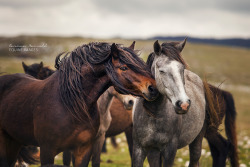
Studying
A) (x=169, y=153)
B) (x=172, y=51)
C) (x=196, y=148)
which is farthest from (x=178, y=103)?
(x=196, y=148)

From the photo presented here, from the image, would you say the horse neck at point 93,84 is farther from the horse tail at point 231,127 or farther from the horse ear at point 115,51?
the horse tail at point 231,127

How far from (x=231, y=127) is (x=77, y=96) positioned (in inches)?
231

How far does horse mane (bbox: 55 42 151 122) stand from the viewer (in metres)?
5.32

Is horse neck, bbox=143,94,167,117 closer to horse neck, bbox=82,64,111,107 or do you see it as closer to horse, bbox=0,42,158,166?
horse, bbox=0,42,158,166

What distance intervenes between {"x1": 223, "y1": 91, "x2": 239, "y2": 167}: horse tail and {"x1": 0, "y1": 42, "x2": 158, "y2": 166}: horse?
5.05 metres

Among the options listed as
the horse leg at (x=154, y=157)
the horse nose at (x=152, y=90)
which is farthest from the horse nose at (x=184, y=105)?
the horse leg at (x=154, y=157)

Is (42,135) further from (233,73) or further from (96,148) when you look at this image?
(233,73)

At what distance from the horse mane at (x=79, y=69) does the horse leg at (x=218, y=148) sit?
14.4 feet

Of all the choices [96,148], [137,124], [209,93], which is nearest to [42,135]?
[137,124]

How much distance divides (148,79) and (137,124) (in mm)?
1332

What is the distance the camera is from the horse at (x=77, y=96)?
530 centimetres

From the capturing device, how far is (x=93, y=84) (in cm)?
560

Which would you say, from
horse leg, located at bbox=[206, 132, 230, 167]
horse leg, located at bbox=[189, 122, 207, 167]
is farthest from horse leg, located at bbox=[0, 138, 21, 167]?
horse leg, located at bbox=[206, 132, 230, 167]

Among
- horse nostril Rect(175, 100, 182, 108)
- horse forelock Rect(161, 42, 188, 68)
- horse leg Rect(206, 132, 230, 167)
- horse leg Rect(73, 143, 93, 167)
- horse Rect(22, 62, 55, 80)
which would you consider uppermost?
horse forelock Rect(161, 42, 188, 68)
